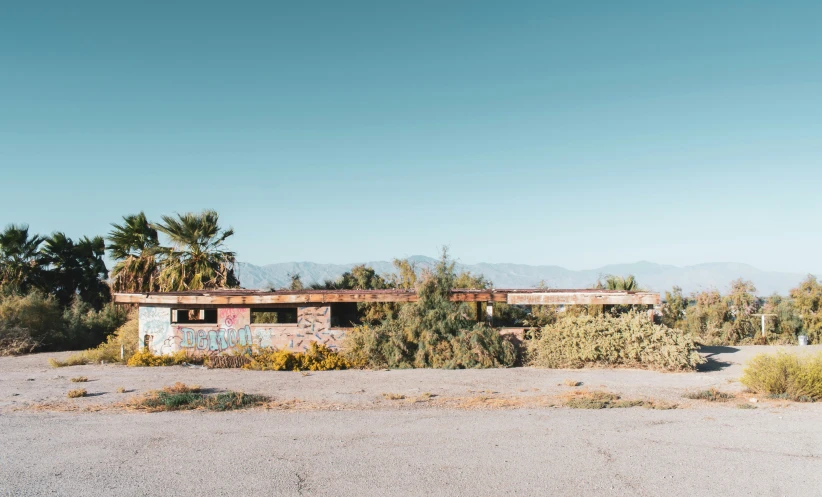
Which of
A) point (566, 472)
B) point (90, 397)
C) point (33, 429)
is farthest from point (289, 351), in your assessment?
point (566, 472)

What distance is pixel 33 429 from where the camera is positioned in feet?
30.5

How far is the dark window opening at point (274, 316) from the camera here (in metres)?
24.3

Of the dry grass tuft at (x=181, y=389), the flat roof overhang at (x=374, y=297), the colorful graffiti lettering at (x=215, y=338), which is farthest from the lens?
the colorful graffiti lettering at (x=215, y=338)

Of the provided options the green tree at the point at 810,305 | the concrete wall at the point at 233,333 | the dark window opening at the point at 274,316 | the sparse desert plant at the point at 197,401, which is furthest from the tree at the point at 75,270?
the green tree at the point at 810,305

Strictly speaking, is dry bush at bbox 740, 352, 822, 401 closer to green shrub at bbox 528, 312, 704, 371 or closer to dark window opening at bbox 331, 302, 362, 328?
green shrub at bbox 528, 312, 704, 371

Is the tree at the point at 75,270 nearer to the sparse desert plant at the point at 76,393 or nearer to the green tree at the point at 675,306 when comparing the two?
the sparse desert plant at the point at 76,393

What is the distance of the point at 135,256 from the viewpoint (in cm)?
2405

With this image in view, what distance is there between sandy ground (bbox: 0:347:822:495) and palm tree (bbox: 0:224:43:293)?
14.7m

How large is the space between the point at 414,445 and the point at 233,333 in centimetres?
1132

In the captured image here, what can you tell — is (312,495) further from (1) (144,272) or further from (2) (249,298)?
(1) (144,272)

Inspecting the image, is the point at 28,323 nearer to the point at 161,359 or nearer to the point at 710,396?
the point at 161,359

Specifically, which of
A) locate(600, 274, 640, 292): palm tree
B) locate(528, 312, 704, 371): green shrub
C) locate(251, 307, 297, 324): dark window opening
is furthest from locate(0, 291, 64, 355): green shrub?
locate(600, 274, 640, 292): palm tree

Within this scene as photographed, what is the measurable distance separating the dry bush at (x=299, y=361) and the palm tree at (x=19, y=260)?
14295 mm

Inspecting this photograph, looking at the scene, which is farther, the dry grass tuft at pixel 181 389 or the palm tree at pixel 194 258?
the palm tree at pixel 194 258
